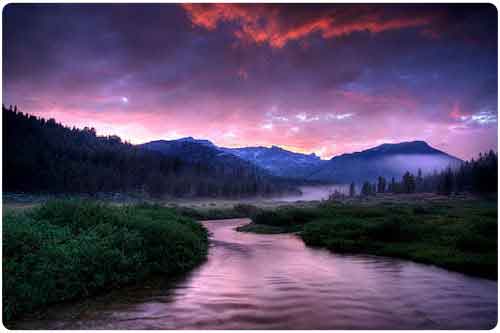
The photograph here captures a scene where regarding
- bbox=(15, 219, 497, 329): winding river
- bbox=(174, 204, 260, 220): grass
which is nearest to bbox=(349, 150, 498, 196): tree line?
bbox=(15, 219, 497, 329): winding river

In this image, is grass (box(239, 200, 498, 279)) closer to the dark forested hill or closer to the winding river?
the winding river

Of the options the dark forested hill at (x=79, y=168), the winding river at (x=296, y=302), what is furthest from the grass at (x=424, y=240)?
the dark forested hill at (x=79, y=168)

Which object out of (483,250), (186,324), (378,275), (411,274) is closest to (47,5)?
(186,324)

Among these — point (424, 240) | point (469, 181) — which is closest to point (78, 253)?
point (424, 240)

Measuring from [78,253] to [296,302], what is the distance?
10.1 m

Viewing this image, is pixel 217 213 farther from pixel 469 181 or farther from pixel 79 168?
pixel 79 168

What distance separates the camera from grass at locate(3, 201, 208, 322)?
1331 cm

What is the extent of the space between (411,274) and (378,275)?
2.08 m

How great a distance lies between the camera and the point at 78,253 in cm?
1561

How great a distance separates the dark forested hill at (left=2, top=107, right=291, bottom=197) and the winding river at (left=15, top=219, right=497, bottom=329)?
399ft

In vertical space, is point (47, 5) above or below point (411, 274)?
above

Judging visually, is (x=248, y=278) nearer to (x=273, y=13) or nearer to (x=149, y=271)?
(x=149, y=271)

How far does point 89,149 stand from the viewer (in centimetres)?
17775

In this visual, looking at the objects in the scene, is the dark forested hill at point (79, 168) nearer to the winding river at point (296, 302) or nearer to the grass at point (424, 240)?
the grass at point (424, 240)
